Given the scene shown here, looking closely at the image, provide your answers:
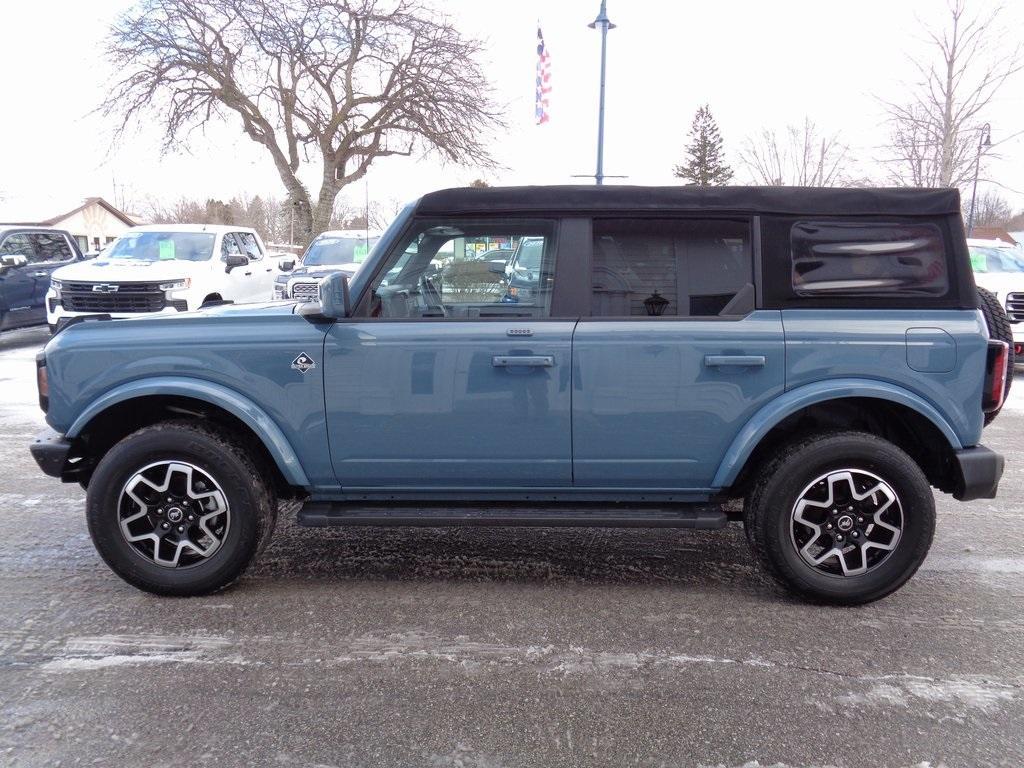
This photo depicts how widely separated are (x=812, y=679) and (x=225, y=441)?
2.76 m

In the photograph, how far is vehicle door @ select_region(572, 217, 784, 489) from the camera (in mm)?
3762

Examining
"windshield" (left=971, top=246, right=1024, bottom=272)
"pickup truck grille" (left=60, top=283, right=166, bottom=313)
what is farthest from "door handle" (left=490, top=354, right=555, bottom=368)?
"windshield" (left=971, top=246, right=1024, bottom=272)

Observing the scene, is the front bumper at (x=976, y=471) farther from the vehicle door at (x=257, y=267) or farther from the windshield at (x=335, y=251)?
the windshield at (x=335, y=251)

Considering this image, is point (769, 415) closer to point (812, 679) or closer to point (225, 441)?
point (812, 679)

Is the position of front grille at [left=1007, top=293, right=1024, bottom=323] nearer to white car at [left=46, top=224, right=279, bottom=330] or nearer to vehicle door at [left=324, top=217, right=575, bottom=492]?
vehicle door at [left=324, top=217, right=575, bottom=492]

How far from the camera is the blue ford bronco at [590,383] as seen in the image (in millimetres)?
3752

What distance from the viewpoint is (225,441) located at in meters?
3.91

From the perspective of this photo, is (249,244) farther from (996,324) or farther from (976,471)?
(976,471)

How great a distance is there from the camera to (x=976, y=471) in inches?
147

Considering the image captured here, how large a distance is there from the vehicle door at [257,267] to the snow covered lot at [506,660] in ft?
30.2

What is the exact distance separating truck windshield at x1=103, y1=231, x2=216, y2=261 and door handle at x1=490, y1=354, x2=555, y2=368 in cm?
1011

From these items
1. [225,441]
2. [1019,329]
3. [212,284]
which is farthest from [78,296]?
[1019,329]

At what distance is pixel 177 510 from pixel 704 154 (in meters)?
59.3

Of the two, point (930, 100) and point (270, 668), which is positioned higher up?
point (930, 100)
